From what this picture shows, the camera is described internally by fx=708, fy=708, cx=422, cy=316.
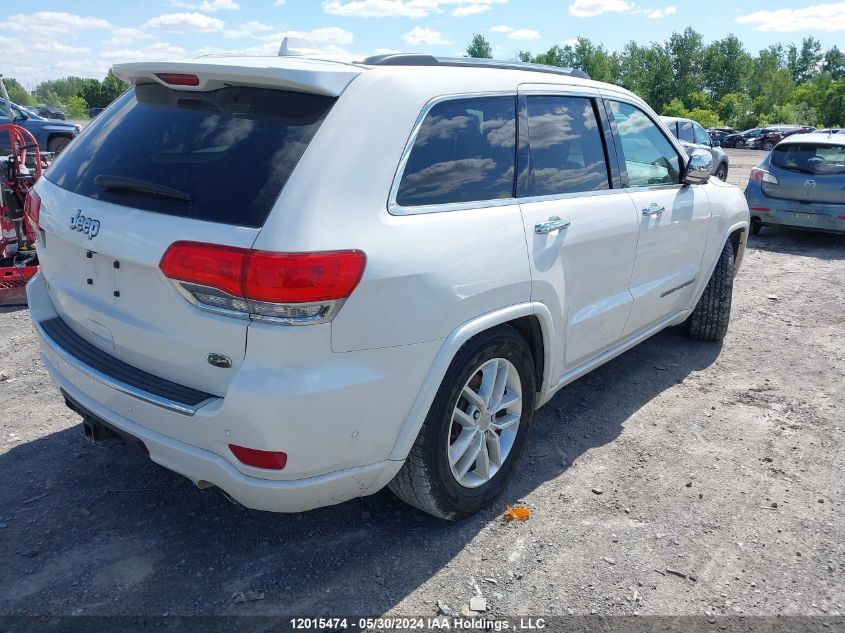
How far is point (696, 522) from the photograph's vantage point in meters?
3.25

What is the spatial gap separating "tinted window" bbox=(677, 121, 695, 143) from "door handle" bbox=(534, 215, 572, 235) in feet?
47.0

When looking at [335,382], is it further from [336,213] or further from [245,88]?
[245,88]

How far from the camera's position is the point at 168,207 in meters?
2.46

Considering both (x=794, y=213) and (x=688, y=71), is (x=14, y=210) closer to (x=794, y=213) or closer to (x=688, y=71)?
(x=794, y=213)

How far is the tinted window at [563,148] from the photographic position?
329cm

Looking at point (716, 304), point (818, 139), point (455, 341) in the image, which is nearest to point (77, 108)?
point (818, 139)

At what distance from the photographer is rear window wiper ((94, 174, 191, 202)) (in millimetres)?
2468

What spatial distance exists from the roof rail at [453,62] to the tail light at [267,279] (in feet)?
3.15

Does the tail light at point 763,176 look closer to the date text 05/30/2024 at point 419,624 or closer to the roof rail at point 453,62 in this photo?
the roof rail at point 453,62

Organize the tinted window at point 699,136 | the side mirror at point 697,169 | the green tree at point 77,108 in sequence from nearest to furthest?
1. the side mirror at point 697,169
2. the tinted window at point 699,136
3. the green tree at point 77,108

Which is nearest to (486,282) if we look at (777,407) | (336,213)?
(336,213)

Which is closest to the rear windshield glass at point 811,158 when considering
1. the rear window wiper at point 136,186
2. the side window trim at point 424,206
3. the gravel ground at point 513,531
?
the gravel ground at point 513,531

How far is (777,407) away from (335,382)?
11.0 ft

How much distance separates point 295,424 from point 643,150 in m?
2.95
